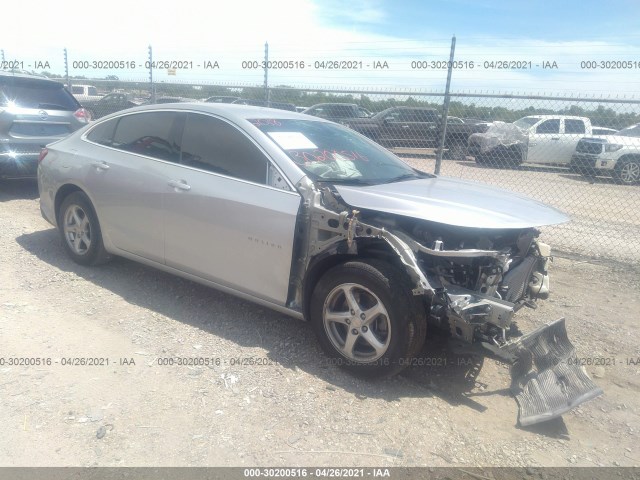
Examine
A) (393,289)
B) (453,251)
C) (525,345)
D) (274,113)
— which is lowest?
(525,345)

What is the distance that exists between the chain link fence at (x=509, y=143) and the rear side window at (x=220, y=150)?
3.90 meters

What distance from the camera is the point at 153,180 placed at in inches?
168

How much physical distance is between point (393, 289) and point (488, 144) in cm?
1104

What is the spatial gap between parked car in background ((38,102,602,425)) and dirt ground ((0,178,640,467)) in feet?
0.82

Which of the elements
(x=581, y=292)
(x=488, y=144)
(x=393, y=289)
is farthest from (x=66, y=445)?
(x=488, y=144)

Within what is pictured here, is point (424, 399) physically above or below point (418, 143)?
below

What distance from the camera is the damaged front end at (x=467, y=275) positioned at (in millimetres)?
3109

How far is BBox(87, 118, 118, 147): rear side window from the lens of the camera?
491 centimetres

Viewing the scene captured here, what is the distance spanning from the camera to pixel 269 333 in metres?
4.02

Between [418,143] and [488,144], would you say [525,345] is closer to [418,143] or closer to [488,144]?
[418,143]

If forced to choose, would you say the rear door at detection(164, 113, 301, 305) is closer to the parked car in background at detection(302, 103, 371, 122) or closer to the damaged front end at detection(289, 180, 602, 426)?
the damaged front end at detection(289, 180, 602, 426)

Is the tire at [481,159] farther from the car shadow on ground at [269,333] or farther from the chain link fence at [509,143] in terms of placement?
the car shadow on ground at [269,333]

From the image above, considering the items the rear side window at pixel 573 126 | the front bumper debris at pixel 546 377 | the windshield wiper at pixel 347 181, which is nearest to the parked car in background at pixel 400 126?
the rear side window at pixel 573 126

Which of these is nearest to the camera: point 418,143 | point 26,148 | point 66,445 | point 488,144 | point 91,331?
point 66,445
